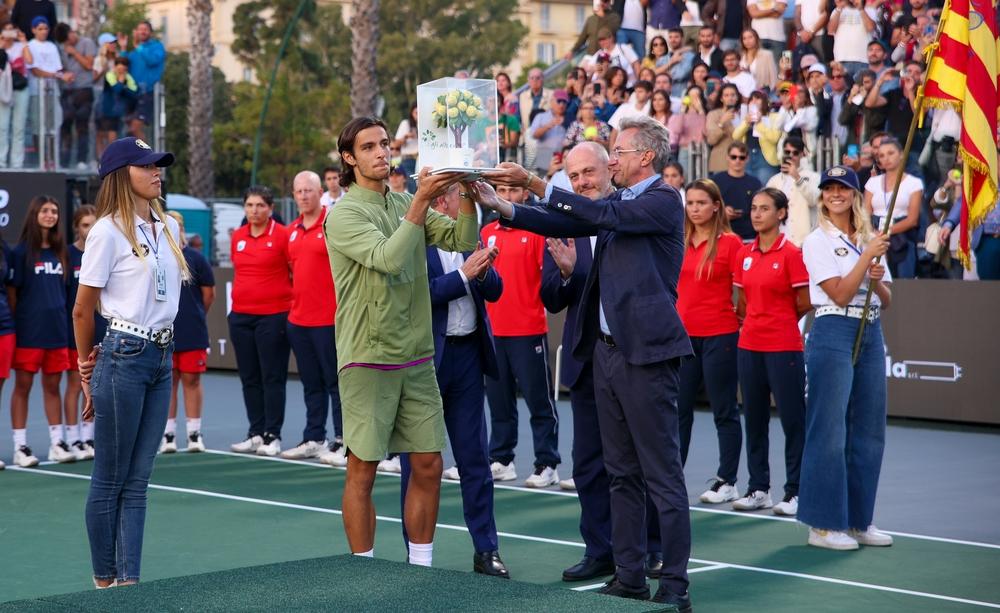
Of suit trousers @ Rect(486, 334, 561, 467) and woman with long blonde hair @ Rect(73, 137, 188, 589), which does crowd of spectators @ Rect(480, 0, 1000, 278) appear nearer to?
suit trousers @ Rect(486, 334, 561, 467)

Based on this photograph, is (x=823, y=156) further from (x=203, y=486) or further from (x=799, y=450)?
(x=203, y=486)

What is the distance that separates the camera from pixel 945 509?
32.1 ft

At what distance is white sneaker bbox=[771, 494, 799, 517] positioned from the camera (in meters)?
9.54

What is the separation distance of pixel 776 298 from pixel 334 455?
4.13 meters

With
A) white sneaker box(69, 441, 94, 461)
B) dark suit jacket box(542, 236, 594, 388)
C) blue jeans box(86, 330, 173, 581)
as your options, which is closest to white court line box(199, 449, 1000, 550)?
white sneaker box(69, 441, 94, 461)

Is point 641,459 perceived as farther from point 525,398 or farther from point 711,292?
point 525,398

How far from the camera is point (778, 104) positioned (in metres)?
16.9

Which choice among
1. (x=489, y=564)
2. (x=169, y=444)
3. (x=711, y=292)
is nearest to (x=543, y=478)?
(x=711, y=292)

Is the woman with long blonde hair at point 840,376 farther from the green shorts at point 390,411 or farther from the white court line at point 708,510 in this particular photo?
the green shorts at point 390,411

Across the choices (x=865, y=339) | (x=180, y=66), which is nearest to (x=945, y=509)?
(x=865, y=339)

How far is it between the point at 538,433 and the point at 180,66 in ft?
170

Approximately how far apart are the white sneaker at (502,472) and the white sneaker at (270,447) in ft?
7.50

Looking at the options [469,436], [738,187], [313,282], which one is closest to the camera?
[469,436]

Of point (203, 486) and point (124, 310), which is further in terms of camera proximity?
point (203, 486)
